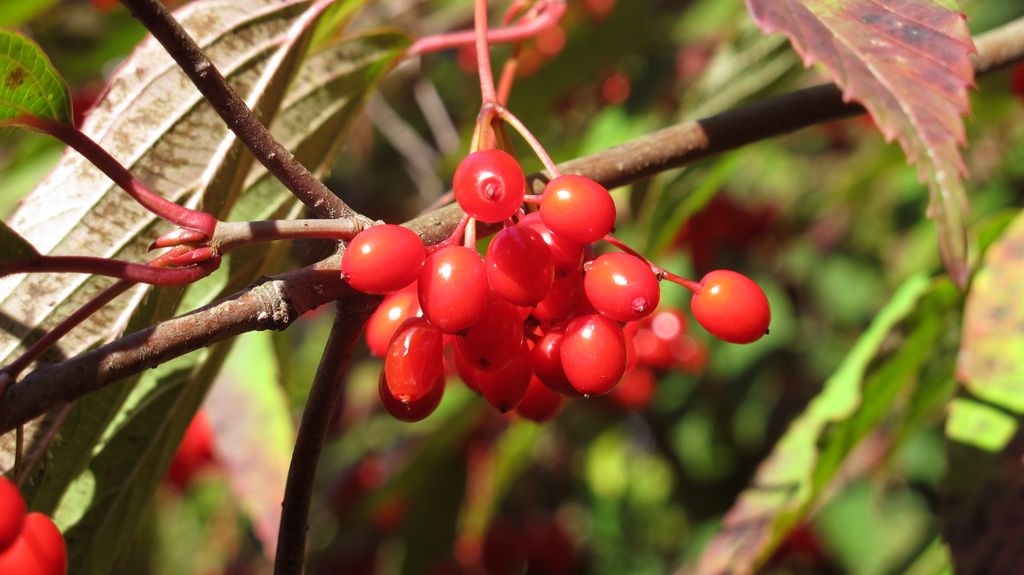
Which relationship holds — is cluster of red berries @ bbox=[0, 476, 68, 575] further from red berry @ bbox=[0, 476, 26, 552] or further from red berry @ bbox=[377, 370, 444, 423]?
red berry @ bbox=[377, 370, 444, 423]

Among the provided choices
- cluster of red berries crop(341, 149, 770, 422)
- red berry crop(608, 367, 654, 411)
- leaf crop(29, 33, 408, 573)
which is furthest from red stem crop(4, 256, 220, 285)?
red berry crop(608, 367, 654, 411)

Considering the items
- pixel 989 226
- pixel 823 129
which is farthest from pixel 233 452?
pixel 823 129

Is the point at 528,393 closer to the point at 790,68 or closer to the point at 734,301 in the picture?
the point at 734,301

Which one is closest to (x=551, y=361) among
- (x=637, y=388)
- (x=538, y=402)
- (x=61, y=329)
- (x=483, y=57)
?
(x=538, y=402)

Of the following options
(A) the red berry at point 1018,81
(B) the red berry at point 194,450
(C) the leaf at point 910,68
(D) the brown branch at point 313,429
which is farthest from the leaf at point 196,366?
(B) the red berry at point 194,450

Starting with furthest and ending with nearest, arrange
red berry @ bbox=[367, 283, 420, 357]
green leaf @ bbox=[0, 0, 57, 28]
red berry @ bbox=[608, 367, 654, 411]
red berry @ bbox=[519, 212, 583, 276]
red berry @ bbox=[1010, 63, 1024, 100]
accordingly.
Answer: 1. red berry @ bbox=[608, 367, 654, 411]
2. red berry @ bbox=[1010, 63, 1024, 100]
3. green leaf @ bbox=[0, 0, 57, 28]
4. red berry @ bbox=[367, 283, 420, 357]
5. red berry @ bbox=[519, 212, 583, 276]

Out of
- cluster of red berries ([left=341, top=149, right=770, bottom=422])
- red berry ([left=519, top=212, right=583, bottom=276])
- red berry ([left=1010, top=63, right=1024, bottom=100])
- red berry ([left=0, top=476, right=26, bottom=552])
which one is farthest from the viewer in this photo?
red berry ([left=1010, top=63, right=1024, bottom=100])
